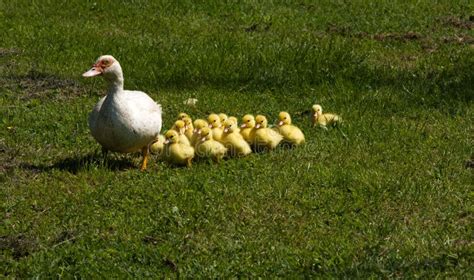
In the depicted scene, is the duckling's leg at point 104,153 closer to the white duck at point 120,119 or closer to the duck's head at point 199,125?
the white duck at point 120,119

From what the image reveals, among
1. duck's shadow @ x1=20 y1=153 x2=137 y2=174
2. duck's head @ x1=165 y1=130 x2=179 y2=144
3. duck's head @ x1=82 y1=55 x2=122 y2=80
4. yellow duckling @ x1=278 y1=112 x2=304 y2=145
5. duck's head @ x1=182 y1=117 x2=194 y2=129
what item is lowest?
duck's shadow @ x1=20 y1=153 x2=137 y2=174

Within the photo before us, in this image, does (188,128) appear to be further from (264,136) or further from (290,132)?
(290,132)

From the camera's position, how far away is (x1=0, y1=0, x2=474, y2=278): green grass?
5664 millimetres

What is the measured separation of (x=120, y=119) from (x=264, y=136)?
1.13m

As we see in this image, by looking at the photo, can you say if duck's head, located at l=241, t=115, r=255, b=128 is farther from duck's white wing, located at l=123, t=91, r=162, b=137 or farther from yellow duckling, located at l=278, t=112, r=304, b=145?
duck's white wing, located at l=123, t=91, r=162, b=137

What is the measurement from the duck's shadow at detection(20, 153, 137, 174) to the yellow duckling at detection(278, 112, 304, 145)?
116cm

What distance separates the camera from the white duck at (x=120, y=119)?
22.4ft

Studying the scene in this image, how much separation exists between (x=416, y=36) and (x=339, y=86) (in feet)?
7.27

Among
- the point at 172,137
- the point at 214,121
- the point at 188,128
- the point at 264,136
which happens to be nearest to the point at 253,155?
the point at 264,136

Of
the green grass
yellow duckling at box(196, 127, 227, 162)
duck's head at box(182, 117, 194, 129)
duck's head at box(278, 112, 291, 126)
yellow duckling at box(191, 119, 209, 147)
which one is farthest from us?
duck's head at box(278, 112, 291, 126)

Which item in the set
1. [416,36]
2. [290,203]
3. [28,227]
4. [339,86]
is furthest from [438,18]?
[28,227]

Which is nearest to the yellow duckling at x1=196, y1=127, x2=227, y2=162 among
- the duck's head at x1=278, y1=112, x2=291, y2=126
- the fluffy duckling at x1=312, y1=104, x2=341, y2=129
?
the duck's head at x1=278, y1=112, x2=291, y2=126

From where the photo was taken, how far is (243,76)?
369 inches

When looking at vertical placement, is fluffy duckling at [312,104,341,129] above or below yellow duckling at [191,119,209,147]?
below
